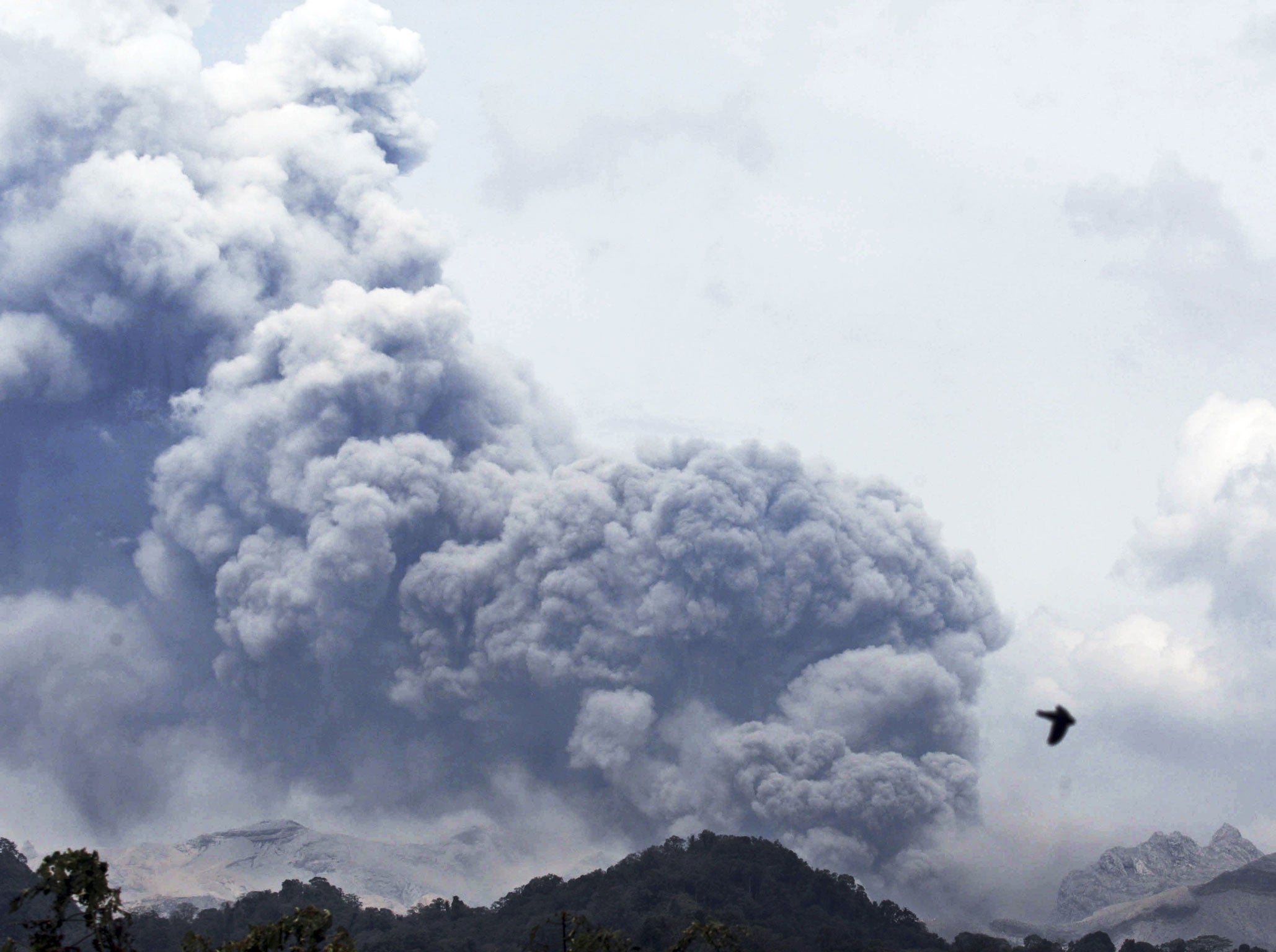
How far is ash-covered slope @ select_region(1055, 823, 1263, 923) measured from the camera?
124 m

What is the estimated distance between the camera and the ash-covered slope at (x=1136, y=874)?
12381cm

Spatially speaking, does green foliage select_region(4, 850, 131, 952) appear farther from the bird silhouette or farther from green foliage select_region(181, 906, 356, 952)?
the bird silhouette

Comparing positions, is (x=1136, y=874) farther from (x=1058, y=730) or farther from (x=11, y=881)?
(x=1058, y=730)

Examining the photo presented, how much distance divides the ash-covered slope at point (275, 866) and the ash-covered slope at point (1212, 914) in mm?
56484

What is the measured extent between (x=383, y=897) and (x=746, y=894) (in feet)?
114

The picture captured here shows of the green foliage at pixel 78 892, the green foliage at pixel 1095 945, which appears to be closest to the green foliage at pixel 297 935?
the green foliage at pixel 78 892

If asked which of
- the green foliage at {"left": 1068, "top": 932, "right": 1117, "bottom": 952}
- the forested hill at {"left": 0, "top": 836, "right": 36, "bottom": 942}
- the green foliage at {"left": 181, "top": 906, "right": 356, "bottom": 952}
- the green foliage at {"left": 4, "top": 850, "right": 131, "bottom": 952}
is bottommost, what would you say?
the green foliage at {"left": 1068, "top": 932, "right": 1117, "bottom": 952}

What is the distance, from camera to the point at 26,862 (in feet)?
302

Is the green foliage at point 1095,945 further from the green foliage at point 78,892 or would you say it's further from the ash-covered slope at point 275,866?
the green foliage at point 78,892

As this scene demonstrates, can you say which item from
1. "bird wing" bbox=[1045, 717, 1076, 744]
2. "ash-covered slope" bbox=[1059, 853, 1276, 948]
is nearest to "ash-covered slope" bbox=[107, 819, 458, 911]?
"ash-covered slope" bbox=[1059, 853, 1276, 948]

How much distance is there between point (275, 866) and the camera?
358ft

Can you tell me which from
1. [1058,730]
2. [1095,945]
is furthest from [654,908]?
[1058,730]

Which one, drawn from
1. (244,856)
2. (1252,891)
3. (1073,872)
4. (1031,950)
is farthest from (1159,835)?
Result: (244,856)

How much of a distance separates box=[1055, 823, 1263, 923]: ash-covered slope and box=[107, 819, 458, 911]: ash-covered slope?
6102 cm
